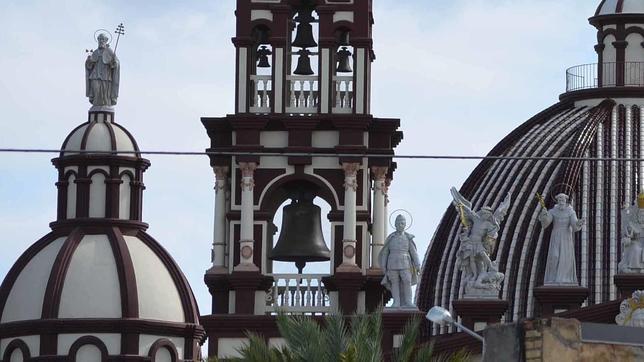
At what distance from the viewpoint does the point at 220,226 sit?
119062 millimetres

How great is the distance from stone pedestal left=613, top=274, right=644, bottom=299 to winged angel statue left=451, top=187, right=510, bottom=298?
133 inches

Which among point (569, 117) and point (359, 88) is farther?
point (569, 117)

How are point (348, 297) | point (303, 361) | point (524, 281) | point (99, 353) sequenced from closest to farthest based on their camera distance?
point (303, 361)
point (348, 297)
point (99, 353)
point (524, 281)

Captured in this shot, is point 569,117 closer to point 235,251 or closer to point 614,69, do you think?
point 614,69

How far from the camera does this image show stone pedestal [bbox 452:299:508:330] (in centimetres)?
11556

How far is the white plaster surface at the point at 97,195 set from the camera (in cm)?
13338

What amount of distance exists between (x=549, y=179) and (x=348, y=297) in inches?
1748

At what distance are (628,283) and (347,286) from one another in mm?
7563

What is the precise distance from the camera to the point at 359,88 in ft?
391

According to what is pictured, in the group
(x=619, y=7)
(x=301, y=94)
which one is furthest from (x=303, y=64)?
(x=619, y=7)

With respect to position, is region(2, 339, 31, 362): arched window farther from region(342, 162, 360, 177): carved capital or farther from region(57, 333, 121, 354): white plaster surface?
→ region(342, 162, 360, 177): carved capital

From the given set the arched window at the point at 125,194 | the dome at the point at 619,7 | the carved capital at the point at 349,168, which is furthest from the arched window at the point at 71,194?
the dome at the point at 619,7

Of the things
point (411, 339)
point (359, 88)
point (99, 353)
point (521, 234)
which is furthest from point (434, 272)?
point (411, 339)

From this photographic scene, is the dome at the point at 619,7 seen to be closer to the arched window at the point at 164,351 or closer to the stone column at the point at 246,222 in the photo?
the arched window at the point at 164,351
